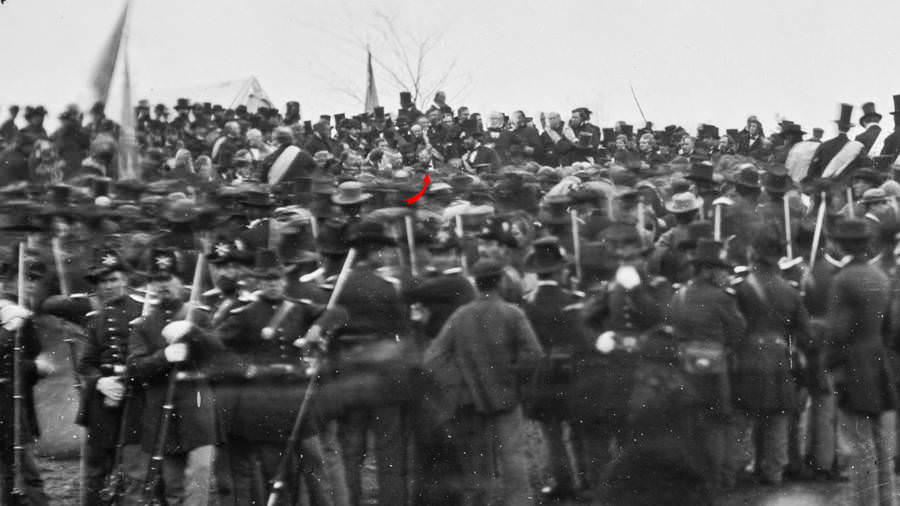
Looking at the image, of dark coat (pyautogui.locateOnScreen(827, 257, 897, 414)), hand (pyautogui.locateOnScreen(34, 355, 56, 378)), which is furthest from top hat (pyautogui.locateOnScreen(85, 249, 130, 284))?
dark coat (pyautogui.locateOnScreen(827, 257, 897, 414))

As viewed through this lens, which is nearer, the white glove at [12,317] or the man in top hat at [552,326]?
the white glove at [12,317]

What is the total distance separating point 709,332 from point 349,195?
3.18 metres

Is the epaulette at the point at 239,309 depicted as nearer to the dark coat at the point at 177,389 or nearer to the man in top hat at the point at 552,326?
the dark coat at the point at 177,389

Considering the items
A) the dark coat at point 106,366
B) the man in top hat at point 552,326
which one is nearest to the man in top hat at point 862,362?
the man in top hat at point 552,326

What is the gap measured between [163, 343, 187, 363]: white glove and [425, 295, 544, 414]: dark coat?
149cm

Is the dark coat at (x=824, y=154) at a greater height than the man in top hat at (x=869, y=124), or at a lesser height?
lesser

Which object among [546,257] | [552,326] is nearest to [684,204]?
[546,257]

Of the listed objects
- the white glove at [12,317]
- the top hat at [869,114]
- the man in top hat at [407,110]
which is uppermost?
the man in top hat at [407,110]

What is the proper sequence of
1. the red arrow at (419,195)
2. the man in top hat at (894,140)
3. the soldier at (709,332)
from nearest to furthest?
1. the soldier at (709,332)
2. the red arrow at (419,195)
3. the man in top hat at (894,140)

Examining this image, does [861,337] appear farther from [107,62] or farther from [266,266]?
[107,62]

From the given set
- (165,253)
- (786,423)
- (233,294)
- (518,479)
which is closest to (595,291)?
(518,479)

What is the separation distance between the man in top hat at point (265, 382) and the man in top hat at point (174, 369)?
121 millimetres

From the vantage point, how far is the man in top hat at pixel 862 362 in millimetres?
6609

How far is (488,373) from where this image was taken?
6.63 metres
